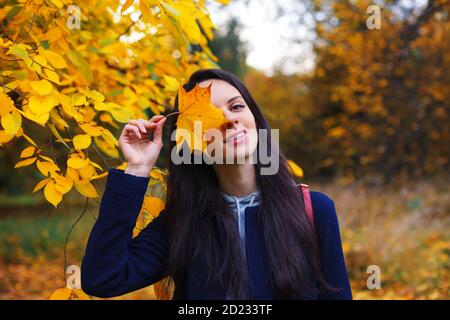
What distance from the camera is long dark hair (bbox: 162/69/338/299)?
151 cm

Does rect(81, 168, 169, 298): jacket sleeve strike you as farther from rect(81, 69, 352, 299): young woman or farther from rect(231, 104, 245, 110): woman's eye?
rect(231, 104, 245, 110): woman's eye

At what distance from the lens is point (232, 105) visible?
164cm

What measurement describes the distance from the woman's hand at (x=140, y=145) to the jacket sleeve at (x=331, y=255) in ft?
1.88

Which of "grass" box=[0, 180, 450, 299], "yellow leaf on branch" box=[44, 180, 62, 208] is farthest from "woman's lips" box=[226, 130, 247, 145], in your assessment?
"grass" box=[0, 180, 450, 299]

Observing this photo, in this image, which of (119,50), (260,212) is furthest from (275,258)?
(119,50)

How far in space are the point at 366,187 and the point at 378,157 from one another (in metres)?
0.90

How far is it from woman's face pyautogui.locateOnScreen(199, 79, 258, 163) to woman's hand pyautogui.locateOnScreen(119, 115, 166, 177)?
17 cm

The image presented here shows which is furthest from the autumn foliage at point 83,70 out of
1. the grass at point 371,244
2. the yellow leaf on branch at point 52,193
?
the grass at point 371,244

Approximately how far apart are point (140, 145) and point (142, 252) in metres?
0.34

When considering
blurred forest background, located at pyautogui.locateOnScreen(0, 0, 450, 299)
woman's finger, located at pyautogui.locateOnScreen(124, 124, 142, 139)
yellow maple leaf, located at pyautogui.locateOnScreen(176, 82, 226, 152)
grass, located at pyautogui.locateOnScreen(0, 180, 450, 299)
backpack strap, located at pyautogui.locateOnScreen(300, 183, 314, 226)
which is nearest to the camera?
yellow maple leaf, located at pyautogui.locateOnScreen(176, 82, 226, 152)

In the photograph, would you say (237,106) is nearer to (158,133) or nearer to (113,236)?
(158,133)

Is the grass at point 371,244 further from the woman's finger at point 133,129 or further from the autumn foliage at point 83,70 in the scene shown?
the woman's finger at point 133,129

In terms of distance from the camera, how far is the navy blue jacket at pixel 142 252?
143 cm

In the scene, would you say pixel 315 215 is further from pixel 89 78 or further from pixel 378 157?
pixel 378 157
